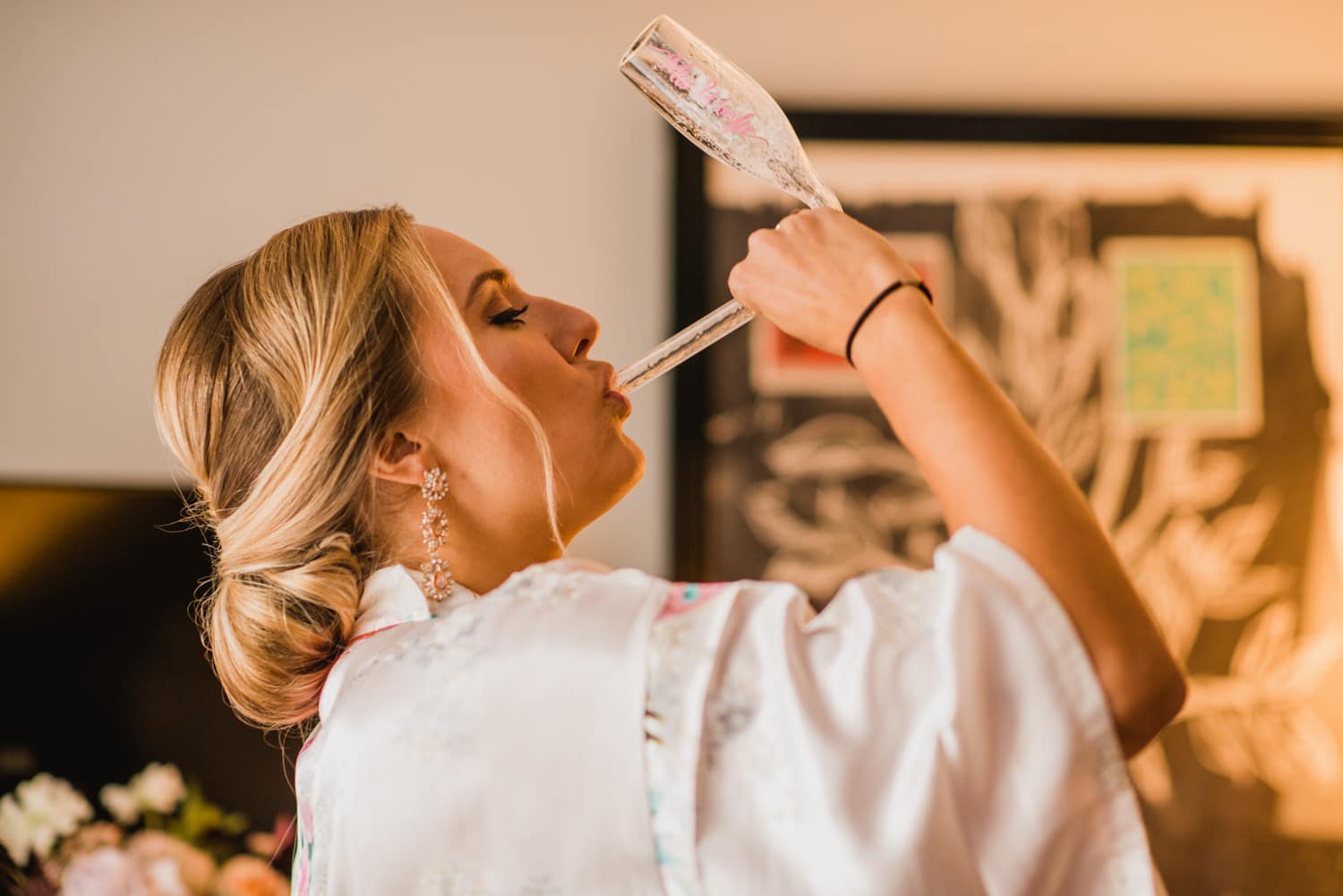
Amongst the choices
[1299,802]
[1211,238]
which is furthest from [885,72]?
[1299,802]

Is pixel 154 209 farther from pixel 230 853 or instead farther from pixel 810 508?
pixel 810 508

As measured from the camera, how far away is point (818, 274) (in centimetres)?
58

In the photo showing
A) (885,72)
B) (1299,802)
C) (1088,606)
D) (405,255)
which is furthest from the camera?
(885,72)

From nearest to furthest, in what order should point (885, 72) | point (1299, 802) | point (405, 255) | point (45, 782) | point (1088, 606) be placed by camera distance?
1. point (1088, 606)
2. point (405, 255)
3. point (45, 782)
4. point (1299, 802)
5. point (885, 72)

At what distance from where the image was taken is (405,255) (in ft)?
2.53

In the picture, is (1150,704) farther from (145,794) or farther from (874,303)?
(145,794)

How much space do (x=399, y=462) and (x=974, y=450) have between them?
416mm

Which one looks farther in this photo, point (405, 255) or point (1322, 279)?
point (1322, 279)

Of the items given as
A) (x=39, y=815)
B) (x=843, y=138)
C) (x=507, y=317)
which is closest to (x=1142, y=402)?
(x=843, y=138)

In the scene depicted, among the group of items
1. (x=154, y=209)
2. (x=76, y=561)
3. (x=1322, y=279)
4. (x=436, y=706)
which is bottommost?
(x=76, y=561)

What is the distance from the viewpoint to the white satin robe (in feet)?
1.51

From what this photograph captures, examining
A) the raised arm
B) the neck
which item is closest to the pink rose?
the neck

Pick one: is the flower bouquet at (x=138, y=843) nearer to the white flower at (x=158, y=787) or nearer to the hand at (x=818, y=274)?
the white flower at (x=158, y=787)

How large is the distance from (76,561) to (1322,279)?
1.79m
